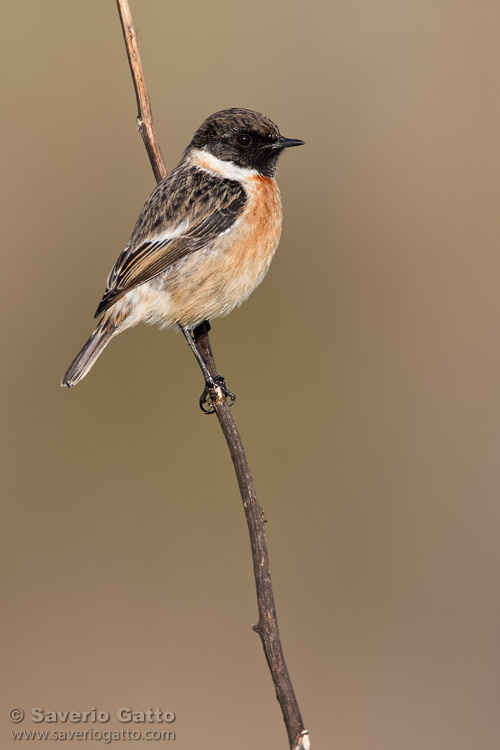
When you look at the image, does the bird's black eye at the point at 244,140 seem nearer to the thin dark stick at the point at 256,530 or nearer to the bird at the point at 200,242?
the bird at the point at 200,242

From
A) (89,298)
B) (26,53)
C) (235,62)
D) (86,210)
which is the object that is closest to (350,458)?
(89,298)

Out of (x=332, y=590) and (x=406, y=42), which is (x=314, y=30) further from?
(x=332, y=590)

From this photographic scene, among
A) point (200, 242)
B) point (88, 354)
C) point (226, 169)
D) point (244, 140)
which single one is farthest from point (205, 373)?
point (244, 140)

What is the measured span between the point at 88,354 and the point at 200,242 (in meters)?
0.88

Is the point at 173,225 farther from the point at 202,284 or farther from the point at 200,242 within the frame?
the point at 202,284

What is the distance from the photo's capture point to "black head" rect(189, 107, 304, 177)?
4516mm

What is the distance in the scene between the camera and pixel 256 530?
296 cm

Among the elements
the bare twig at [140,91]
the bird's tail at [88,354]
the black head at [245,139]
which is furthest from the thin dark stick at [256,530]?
the bird's tail at [88,354]

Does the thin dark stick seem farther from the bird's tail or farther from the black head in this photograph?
the bird's tail

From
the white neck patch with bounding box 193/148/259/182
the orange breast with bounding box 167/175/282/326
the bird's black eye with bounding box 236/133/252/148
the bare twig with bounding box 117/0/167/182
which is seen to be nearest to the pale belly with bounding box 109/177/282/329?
the orange breast with bounding box 167/175/282/326

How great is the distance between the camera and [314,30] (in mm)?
7273

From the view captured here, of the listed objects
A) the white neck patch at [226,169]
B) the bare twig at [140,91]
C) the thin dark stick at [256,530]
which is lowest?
the thin dark stick at [256,530]

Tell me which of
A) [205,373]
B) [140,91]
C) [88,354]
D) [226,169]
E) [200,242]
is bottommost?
[205,373]

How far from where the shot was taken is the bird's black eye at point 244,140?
458 cm
